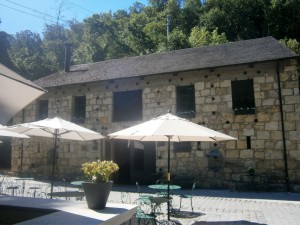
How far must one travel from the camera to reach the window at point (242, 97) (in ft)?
43.3

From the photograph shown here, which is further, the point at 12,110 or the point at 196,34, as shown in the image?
the point at 196,34

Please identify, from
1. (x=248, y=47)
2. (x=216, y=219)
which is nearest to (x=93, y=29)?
(x=248, y=47)

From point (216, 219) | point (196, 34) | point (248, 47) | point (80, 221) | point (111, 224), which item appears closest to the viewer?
point (80, 221)

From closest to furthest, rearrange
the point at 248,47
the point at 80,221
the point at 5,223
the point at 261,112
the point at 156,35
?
the point at 80,221, the point at 5,223, the point at 261,112, the point at 248,47, the point at 156,35

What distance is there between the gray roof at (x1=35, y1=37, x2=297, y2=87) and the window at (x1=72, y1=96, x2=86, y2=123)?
0.99 metres

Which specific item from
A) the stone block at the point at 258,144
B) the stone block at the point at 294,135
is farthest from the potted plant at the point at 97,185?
the stone block at the point at 294,135

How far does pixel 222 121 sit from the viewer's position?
1343 cm

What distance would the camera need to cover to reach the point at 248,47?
1558 centimetres

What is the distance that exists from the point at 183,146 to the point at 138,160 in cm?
252

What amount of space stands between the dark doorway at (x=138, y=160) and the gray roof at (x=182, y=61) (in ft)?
12.0

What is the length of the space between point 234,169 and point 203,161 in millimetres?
1368

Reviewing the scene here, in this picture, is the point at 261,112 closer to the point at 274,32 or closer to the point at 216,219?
the point at 216,219

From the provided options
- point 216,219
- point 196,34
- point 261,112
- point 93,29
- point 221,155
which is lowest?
point 216,219

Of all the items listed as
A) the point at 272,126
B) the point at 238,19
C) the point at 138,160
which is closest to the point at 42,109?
the point at 138,160
